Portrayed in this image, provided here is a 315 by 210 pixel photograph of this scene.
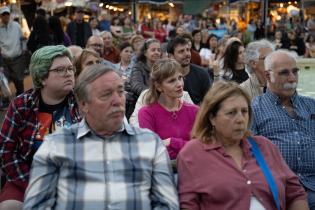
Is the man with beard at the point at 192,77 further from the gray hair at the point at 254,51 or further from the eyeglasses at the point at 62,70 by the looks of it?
the eyeglasses at the point at 62,70

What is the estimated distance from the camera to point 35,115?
3992 mm

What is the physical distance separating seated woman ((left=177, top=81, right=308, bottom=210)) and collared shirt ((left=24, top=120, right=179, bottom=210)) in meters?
0.15

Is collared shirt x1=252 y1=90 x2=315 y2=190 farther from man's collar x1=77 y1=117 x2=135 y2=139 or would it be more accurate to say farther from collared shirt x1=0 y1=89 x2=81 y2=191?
collared shirt x1=0 y1=89 x2=81 y2=191

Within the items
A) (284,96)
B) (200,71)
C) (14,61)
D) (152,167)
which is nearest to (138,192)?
(152,167)

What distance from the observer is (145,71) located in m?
7.45

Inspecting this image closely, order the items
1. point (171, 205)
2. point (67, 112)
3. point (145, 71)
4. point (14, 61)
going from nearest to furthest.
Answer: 1. point (171, 205)
2. point (67, 112)
3. point (145, 71)
4. point (14, 61)

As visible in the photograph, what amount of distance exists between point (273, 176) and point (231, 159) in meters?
0.27

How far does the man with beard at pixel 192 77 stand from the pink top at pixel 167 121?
176 centimetres

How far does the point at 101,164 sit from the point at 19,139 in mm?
996

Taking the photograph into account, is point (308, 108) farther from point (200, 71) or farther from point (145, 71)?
point (145, 71)

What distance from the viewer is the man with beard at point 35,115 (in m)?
3.94

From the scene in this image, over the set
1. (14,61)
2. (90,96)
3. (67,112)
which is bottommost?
(14,61)

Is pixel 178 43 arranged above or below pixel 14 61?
above

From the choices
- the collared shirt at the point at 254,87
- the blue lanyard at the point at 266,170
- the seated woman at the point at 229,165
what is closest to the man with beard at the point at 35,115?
the seated woman at the point at 229,165
